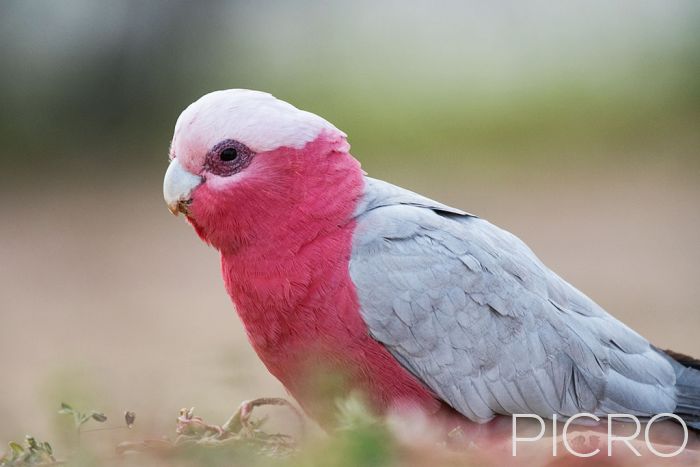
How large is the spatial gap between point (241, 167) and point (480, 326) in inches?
45.1

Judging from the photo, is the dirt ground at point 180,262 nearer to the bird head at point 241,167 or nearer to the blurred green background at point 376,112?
the blurred green background at point 376,112

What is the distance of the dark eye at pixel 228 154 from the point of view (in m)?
3.92

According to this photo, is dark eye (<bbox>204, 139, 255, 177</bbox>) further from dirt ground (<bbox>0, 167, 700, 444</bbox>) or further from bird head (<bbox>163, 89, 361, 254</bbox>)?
dirt ground (<bbox>0, 167, 700, 444</bbox>)

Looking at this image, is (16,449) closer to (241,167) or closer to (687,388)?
(241,167)

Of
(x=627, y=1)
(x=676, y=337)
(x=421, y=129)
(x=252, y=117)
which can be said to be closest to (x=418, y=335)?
(x=252, y=117)

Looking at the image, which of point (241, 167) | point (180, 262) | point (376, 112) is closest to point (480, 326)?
point (241, 167)

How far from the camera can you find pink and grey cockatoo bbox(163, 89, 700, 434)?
12.6 ft

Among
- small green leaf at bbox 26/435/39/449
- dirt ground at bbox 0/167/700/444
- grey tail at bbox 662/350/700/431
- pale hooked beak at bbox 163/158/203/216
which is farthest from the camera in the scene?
dirt ground at bbox 0/167/700/444

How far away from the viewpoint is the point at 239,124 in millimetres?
3898

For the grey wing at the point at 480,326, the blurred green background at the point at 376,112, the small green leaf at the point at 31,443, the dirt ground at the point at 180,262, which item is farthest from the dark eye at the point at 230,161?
the blurred green background at the point at 376,112

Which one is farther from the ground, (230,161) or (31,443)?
(230,161)

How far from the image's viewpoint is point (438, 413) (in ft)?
13.1

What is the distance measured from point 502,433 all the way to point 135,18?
14433 millimetres

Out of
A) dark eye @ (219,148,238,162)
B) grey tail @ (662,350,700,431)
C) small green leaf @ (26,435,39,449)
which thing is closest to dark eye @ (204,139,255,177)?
dark eye @ (219,148,238,162)
